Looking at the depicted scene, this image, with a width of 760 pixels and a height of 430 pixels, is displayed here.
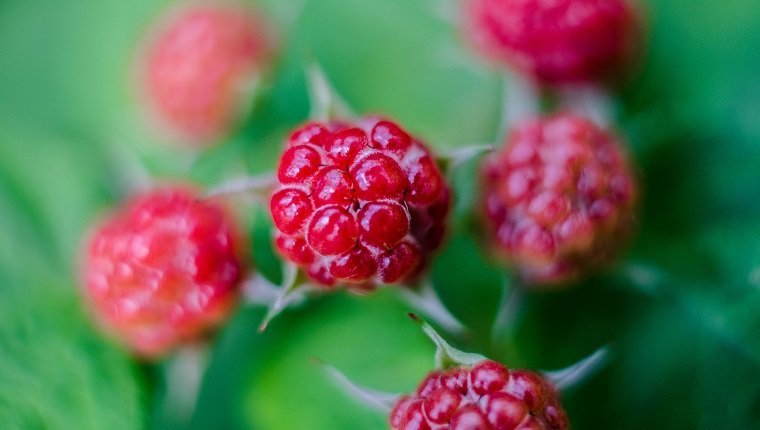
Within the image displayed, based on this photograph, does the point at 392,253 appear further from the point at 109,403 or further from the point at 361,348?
the point at 109,403

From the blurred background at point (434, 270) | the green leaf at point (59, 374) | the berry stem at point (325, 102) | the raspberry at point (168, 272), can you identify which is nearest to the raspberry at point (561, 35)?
the blurred background at point (434, 270)

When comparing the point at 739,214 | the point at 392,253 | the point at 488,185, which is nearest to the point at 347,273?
the point at 392,253

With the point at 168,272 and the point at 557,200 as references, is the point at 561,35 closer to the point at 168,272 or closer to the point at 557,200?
the point at 557,200

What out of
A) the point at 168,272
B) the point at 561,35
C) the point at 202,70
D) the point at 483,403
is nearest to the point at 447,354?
the point at 483,403

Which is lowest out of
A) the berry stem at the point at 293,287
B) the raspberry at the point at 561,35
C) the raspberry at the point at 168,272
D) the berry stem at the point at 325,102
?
the raspberry at the point at 168,272

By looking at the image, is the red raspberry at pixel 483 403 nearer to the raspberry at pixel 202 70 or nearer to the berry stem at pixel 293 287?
the berry stem at pixel 293 287

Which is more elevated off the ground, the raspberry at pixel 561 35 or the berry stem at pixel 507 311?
the raspberry at pixel 561 35
